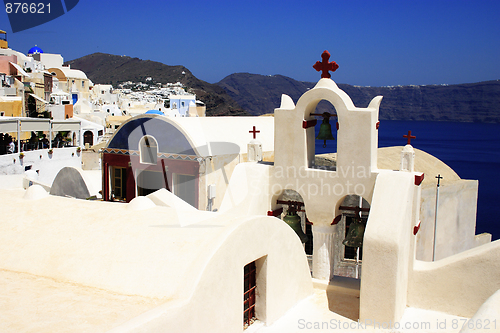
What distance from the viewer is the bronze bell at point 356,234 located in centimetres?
988

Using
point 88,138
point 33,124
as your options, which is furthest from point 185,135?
point 88,138

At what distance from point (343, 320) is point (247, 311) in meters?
2.09

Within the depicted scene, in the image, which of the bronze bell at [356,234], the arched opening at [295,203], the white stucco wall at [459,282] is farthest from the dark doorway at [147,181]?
the white stucco wall at [459,282]

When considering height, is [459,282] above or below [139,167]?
below

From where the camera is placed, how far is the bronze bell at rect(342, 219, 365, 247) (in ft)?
32.4

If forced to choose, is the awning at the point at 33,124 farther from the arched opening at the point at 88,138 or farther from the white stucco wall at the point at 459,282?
the white stucco wall at the point at 459,282

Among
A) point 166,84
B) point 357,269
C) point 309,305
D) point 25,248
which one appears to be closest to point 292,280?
point 309,305

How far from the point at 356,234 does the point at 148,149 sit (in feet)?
31.2

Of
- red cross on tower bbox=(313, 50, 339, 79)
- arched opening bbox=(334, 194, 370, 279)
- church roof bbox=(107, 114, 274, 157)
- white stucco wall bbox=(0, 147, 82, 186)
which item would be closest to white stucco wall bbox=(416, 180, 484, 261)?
arched opening bbox=(334, 194, 370, 279)

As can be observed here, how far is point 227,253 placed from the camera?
5.91 meters

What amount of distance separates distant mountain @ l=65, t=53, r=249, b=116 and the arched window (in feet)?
348

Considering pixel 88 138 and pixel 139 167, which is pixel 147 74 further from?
pixel 139 167

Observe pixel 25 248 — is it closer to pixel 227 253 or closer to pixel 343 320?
pixel 227 253

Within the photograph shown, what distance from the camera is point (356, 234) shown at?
390 inches
